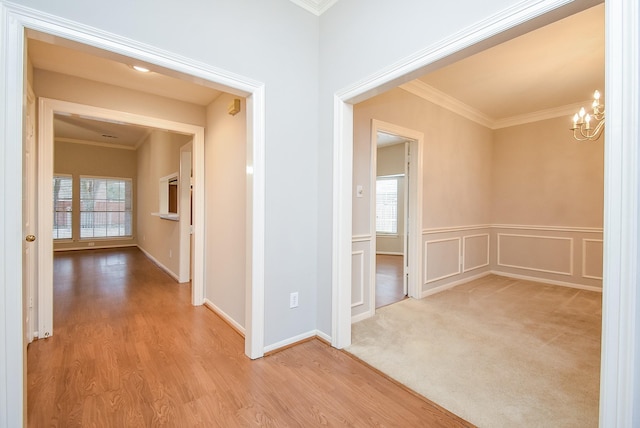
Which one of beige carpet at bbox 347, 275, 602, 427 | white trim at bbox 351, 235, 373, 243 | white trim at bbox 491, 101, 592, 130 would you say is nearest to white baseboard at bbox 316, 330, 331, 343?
beige carpet at bbox 347, 275, 602, 427

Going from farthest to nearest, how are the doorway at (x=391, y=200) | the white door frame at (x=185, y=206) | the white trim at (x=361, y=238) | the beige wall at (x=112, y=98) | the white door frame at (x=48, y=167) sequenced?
the doorway at (x=391, y=200) → the white door frame at (x=185, y=206) → the white trim at (x=361, y=238) → the beige wall at (x=112, y=98) → the white door frame at (x=48, y=167)

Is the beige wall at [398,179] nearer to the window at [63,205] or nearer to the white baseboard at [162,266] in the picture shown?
the white baseboard at [162,266]

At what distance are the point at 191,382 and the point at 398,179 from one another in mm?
6609

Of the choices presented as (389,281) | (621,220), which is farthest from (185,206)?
(621,220)

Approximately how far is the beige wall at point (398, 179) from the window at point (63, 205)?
8.62 m

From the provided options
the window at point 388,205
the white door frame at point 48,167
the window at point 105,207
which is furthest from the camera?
the window at point 105,207

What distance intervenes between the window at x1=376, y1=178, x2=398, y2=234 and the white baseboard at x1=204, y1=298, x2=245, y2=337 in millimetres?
5268

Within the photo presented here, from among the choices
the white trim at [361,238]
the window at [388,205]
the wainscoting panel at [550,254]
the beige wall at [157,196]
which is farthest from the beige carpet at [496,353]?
the window at [388,205]

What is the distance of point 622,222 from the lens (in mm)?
1009

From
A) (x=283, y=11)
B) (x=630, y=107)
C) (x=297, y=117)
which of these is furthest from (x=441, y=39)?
(x=283, y=11)

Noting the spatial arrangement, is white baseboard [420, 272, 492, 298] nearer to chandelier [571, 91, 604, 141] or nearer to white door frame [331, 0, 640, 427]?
chandelier [571, 91, 604, 141]

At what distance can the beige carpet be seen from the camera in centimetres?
169

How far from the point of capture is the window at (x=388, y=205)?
7461 mm

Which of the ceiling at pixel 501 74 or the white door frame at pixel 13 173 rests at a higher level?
the ceiling at pixel 501 74
